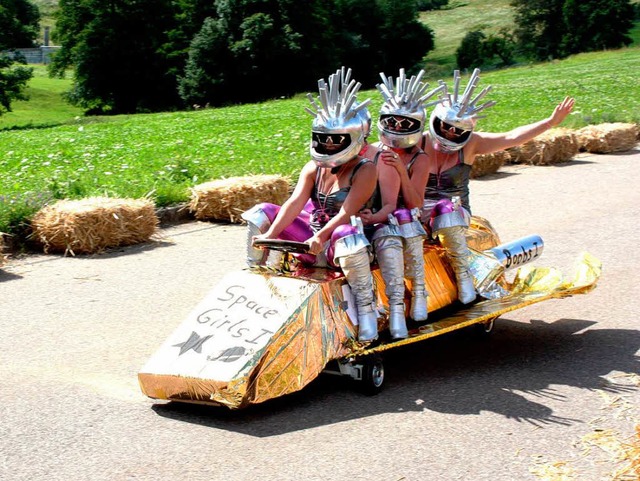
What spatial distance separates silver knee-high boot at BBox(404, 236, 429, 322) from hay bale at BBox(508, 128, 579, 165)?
445 inches

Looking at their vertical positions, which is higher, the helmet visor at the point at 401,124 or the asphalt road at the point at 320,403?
the helmet visor at the point at 401,124

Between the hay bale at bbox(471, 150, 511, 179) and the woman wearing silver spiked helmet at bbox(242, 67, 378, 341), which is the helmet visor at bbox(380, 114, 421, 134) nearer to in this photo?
the woman wearing silver spiked helmet at bbox(242, 67, 378, 341)

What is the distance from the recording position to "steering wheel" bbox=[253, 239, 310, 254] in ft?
21.7

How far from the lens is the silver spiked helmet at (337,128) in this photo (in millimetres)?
6770

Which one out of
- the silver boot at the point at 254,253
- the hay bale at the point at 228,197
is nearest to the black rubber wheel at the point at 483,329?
the silver boot at the point at 254,253

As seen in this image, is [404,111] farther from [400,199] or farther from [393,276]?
[393,276]

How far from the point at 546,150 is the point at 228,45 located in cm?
4804

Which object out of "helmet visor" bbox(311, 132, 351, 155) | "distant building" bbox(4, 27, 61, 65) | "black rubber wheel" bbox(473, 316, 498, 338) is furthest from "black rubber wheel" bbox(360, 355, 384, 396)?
"distant building" bbox(4, 27, 61, 65)

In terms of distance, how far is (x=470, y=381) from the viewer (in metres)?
6.96

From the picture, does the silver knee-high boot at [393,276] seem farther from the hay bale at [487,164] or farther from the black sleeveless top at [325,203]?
the hay bale at [487,164]

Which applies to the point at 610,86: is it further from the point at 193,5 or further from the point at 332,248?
the point at 193,5

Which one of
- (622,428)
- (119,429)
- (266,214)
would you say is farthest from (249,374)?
(622,428)

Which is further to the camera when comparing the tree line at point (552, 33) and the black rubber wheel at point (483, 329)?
the tree line at point (552, 33)

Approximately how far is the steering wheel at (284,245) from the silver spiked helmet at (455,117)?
6.06 ft
